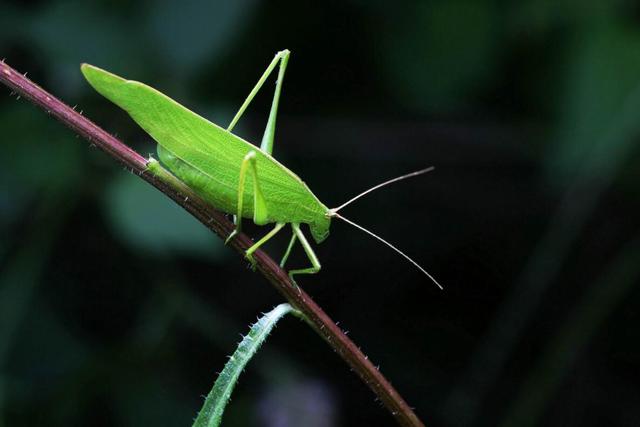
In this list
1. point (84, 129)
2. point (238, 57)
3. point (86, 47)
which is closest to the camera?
point (84, 129)

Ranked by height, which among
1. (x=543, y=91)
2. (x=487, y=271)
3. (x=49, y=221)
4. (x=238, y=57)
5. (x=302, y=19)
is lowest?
(x=49, y=221)

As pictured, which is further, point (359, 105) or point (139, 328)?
point (359, 105)

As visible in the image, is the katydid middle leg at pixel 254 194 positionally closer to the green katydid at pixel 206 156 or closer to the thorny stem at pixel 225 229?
the green katydid at pixel 206 156

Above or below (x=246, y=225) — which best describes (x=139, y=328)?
below

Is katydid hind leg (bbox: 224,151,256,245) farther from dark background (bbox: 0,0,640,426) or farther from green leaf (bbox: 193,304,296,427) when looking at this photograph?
dark background (bbox: 0,0,640,426)

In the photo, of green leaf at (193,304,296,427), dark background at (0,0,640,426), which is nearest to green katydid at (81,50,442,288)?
green leaf at (193,304,296,427)

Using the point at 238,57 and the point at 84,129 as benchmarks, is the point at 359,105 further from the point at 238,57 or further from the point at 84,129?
the point at 84,129

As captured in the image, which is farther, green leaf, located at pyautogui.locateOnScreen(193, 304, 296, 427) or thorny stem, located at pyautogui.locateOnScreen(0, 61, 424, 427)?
green leaf, located at pyautogui.locateOnScreen(193, 304, 296, 427)

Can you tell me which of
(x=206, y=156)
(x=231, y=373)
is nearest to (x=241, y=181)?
(x=206, y=156)

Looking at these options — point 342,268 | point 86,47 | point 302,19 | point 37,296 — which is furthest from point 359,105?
point 37,296
